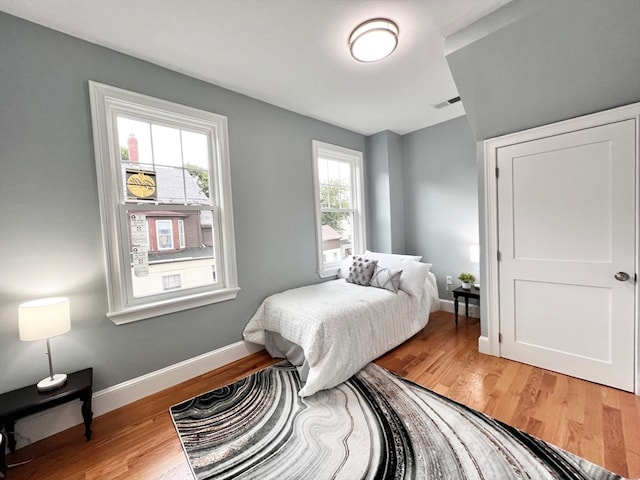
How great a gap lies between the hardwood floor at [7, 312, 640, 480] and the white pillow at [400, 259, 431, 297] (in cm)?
69

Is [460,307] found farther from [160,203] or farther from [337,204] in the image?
[160,203]

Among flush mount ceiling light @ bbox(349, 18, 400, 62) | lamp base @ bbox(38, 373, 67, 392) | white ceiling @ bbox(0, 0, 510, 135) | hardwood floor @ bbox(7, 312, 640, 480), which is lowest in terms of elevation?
hardwood floor @ bbox(7, 312, 640, 480)

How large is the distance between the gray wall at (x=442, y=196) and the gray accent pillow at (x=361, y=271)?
1.27 meters

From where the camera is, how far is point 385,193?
12.9 feet

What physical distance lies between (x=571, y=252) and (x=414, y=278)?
1.31 m

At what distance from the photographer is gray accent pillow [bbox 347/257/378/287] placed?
3.08 metres

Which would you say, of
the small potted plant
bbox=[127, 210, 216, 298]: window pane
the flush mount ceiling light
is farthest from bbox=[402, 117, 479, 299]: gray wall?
bbox=[127, 210, 216, 298]: window pane

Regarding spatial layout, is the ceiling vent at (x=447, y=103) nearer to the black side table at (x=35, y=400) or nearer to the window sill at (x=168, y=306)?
the window sill at (x=168, y=306)

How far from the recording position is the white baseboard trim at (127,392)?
1.68 m

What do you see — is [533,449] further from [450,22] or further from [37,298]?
[37,298]

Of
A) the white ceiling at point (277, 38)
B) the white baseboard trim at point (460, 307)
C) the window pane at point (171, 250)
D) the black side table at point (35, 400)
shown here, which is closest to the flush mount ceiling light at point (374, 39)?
the white ceiling at point (277, 38)

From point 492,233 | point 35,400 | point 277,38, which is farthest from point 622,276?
point 35,400

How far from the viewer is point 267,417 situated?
1813 mm

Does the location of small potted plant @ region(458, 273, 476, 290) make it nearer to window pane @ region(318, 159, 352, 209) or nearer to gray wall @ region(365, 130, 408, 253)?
gray wall @ region(365, 130, 408, 253)
